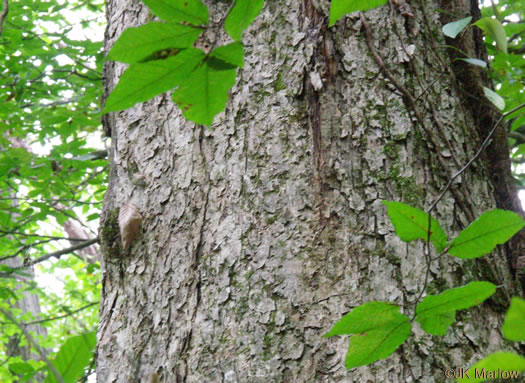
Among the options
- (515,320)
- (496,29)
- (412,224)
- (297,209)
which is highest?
(496,29)

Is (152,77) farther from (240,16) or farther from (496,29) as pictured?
(496,29)

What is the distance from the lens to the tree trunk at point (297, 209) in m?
1.02

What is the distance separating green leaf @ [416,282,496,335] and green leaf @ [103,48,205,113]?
1.35ft

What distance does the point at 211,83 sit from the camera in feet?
1.84

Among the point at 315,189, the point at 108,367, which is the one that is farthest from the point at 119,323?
the point at 315,189

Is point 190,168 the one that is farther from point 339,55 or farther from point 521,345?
point 521,345

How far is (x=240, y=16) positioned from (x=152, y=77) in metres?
0.13

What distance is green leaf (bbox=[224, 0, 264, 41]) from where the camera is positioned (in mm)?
568

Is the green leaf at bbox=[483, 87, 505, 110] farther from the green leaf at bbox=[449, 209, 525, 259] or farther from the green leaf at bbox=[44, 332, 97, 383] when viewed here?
the green leaf at bbox=[44, 332, 97, 383]

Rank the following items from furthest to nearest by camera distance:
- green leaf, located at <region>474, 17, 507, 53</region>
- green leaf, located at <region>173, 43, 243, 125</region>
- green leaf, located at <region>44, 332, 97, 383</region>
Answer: green leaf, located at <region>474, 17, 507, 53</region> → green leaf, located at <region>173, 43, 243, 125</region> → green leaf, located at <region>44, 332, 97, 383</region>

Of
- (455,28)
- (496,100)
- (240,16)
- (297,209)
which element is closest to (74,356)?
(240,16)

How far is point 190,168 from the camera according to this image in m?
1.24

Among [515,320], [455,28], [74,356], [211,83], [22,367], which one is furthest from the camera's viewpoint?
[22,367]

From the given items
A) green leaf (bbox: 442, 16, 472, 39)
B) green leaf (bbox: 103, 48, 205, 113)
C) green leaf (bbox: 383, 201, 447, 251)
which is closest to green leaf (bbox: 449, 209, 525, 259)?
green leaf (bbox: 383, 201, 447, 251)
